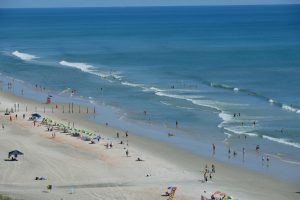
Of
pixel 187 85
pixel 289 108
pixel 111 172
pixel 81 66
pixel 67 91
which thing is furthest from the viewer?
pixel 81 66

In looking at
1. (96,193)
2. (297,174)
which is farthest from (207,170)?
(96,193)

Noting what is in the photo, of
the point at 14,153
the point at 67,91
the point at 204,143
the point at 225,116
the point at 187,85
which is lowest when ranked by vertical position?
the point at 14,153

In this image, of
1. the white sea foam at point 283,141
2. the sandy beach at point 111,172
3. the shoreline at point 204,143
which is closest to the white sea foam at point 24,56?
the shoreline at point 204,143

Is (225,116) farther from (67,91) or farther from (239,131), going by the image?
(67,91)

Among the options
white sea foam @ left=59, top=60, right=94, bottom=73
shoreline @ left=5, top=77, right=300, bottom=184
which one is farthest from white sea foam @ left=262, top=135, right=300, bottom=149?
white sea foam @ left=59, top=60, right=94, bottom=73

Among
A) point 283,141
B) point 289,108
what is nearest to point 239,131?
point 283,141

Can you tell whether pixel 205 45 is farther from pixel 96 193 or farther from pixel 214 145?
pixel 96 193
